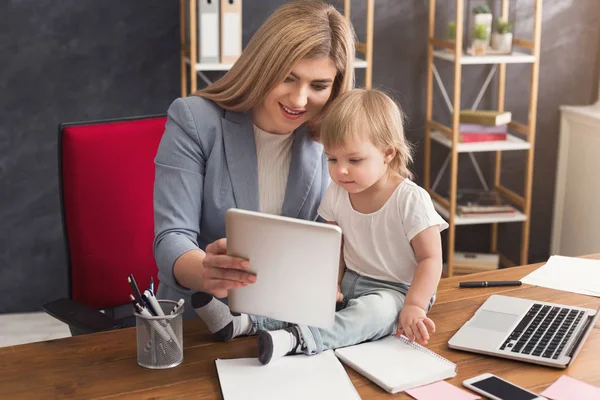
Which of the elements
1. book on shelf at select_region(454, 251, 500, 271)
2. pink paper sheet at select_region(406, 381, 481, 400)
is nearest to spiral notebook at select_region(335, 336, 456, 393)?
pink paper sheet at select_region(406, 381, 481, 400)

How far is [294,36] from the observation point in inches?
67.7

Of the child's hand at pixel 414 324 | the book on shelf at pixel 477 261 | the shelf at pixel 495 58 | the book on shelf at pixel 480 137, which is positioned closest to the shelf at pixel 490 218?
the book on shelf at pixel 477 261

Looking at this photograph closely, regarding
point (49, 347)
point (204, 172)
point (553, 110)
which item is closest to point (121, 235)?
point (204, 172)

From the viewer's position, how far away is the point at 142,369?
1.40 metres

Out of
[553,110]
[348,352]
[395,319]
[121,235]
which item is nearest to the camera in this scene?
[348,352]

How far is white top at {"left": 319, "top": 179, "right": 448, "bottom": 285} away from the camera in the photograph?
162cm

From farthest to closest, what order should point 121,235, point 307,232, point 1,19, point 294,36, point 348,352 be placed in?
point 1,19 → point 121,235 → point 294,36 → point 348,352 → point 307,232

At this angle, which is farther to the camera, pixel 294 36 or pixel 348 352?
pixel 294 36

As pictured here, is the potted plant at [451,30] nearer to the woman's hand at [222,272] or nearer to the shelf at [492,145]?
the shelf at [492,145]

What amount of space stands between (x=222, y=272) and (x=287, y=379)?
213 mm

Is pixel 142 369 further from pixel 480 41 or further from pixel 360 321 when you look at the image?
pixel 480 41

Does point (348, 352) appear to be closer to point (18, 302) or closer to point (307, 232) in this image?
point (307, 232)

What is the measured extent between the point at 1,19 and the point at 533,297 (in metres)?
2.39

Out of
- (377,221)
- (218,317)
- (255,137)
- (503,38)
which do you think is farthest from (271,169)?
(503,38)
